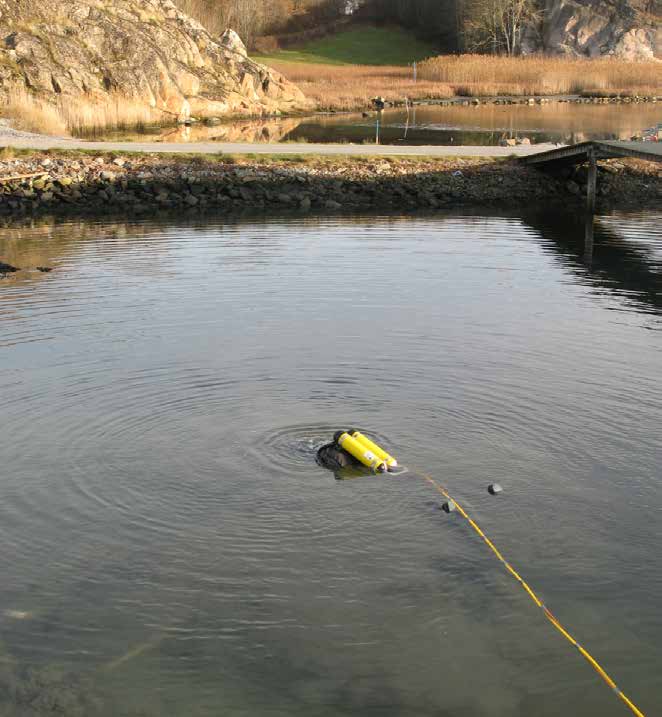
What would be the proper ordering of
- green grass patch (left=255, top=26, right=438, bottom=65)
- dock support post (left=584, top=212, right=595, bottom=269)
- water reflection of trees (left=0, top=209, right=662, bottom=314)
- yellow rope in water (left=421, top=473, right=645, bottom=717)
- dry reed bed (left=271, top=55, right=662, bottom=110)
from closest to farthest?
yellow rope in water (left=421, top=473, right=645, bottom=717)
water reflection of trees (left=0, top=209, right=662, bottom=314)
dock support post (left=584, top=212, right=595, bottom=269)
dry reed bed (left=271, top=55, right=662, bottom=110)
green grass patch (left=255, top=26, right=438, bottom=65)

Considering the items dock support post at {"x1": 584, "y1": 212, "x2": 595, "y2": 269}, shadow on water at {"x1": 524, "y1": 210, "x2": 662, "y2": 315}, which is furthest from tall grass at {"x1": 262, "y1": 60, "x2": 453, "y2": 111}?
shadow on water at {"x1": 524, "y1": 210, "x2": 662, "y2": 315}

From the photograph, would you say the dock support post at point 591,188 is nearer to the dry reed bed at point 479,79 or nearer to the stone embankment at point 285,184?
the stone embankment at point 285,184

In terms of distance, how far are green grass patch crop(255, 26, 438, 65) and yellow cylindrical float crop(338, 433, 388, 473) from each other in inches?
3563

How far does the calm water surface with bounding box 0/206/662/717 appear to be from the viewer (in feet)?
27.2

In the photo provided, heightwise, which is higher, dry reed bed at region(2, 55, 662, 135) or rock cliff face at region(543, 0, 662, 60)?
rock cliff face at region(543, 0, 662, 60)

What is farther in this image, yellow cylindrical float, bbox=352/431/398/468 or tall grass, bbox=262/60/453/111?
tall grass, bbox=262/60/453/111

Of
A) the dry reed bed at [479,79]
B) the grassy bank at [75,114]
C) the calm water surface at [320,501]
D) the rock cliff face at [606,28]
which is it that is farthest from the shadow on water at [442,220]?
the rock cliff face at [606,28]

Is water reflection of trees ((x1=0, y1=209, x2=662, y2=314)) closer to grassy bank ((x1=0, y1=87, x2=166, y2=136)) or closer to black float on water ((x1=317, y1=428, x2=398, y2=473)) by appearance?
black float on water ((x1=317, y1=428, x2=398, y2=473))

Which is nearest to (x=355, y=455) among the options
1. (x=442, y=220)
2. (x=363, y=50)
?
(x=442, y=220)

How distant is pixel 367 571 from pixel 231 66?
66038mm

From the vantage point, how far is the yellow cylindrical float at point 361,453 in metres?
11.7

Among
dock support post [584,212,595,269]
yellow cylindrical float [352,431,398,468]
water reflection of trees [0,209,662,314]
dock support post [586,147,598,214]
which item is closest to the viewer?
yellow cylindrical float [352,431,398,468]

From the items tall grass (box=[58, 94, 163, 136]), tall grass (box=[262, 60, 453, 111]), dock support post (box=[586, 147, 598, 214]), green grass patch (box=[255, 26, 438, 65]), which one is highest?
green grass patch (box=[255, 26, 438, 65])

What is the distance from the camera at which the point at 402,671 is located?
27.2 feet
